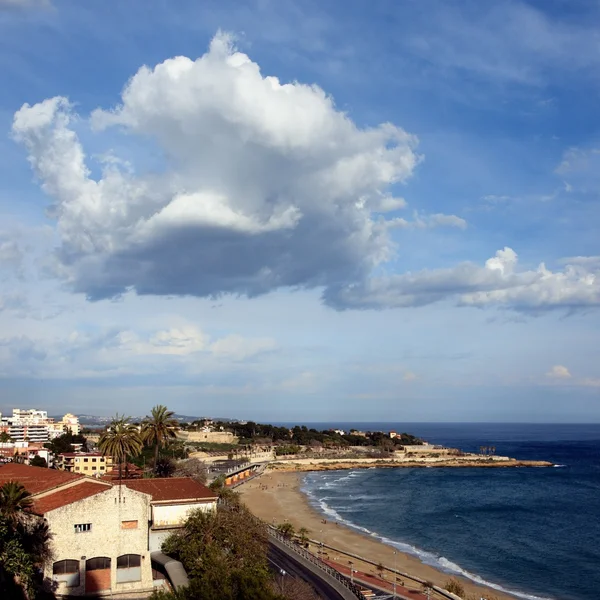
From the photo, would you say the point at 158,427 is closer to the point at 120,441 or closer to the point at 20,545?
the point at 120,441

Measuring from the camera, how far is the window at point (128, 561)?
44.5 metres

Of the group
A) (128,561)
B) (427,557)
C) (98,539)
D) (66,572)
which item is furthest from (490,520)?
(66,572)

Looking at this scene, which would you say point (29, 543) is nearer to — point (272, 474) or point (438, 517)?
point (438, 517)

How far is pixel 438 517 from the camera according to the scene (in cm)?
10206

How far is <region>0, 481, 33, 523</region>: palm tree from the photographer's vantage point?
136ft

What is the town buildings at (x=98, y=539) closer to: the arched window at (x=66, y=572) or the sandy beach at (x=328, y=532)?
the arched window at (x=66, y=572)

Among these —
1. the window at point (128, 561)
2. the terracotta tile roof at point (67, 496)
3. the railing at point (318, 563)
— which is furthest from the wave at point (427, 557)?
the terracotta tile roof at point (67, 496)

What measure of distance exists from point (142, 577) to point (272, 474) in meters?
123

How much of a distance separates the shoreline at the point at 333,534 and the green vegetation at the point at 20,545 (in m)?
33.3

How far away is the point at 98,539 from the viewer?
43875mm

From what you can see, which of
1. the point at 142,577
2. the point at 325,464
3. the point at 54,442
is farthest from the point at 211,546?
the point at 325,464

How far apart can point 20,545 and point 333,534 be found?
54737mm

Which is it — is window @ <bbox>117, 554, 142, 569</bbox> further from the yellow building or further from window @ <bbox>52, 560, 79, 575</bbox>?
the yellow building

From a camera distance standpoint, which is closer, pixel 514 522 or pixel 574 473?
pixel 514 522
